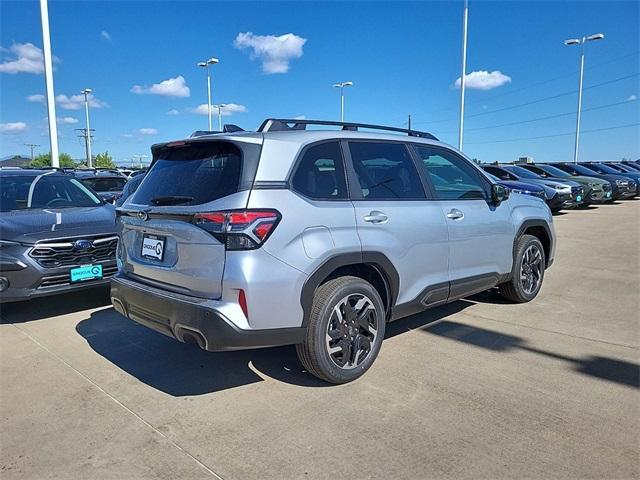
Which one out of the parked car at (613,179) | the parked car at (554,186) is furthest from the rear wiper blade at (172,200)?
the parked car at (613,179)

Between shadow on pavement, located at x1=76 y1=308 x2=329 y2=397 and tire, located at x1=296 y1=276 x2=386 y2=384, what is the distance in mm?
237

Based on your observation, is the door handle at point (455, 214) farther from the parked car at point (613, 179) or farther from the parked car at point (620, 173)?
the parked car at point (620, 173)

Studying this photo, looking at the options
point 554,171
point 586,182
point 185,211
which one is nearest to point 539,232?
point 185,211

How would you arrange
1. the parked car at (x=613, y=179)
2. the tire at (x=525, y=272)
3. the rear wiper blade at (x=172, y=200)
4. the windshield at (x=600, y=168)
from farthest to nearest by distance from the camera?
1. the windshield at (x=600, y=168)
2. the parked car at (x=613, y=179)
3. the tire at (x=525, y=272)
4. the rear wiper blade at (x=172, y=200)

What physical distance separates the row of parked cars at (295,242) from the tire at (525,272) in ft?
0.38

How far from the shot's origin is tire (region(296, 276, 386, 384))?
129 inches

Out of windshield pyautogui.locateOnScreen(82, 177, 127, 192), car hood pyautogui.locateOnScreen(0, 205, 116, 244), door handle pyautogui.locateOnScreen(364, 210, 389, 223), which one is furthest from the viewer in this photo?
windshield pyautogui.locateOnScreen(82, 177, 127, 192)

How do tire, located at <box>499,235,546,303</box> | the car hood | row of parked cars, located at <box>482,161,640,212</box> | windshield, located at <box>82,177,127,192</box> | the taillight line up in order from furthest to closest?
row of parked cars, located at <box>482,161,640,212</box>
windshield, located at <box>82,177,127,192</box>
tire, located at <box>499,235,546,303</box>
the car hood
the taillight

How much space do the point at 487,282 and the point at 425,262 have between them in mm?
1116

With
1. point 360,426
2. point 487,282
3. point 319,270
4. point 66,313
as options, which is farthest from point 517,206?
point 66,313

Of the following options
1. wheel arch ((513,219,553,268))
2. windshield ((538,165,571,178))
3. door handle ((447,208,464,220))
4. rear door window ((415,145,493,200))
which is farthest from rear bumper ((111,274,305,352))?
windshield ((538,165,571,178))

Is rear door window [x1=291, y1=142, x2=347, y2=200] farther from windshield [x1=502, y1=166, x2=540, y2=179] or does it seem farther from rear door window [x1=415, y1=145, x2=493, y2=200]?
windshield [x1=502, y1=166, x2=540, y2=179]

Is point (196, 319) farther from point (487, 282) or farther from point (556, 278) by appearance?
point (556, 278)

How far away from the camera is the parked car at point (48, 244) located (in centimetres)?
482
